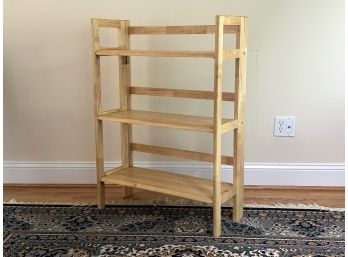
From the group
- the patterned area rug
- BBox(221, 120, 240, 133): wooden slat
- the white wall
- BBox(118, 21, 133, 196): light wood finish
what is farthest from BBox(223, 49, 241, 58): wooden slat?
the patterned area rug

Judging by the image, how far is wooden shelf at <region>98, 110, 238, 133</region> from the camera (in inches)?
70.7

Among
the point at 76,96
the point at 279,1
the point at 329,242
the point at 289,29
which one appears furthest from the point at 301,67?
the point at 76,96

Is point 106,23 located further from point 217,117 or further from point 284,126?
point 284,126

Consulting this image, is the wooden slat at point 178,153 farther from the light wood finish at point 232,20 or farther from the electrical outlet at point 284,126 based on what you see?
the light wood finish at point 232,20

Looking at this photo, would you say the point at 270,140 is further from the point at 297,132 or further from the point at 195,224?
the point at 195,224

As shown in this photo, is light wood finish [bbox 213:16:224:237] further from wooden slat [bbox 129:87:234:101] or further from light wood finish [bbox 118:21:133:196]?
light wood finish [bbox 118:21:133:196]

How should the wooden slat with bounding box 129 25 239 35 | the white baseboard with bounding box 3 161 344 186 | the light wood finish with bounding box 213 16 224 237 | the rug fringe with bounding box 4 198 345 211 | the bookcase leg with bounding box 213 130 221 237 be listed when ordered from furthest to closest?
the white baseboard with bounding box 3 161 344 186 → the rug fringe with bounding box 4 198 345 211 → the wooden slat with bounding box 129 25 239 35 → the bookcase leg with bounding box 213 130 221 237 → the light wood finish with bounding box 213 16 224 237

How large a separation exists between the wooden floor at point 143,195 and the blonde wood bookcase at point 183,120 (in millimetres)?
123

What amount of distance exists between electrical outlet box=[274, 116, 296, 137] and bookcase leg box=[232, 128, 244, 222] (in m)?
0.44

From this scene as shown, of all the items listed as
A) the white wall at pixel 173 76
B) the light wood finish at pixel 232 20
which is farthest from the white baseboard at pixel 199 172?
the light wood finish at pixel 232 20

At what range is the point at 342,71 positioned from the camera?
2.21 m

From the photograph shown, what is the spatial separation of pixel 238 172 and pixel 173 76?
0.61m

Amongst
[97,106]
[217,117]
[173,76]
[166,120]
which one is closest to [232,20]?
[217,117]

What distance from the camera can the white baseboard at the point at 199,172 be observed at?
233 centimetres
